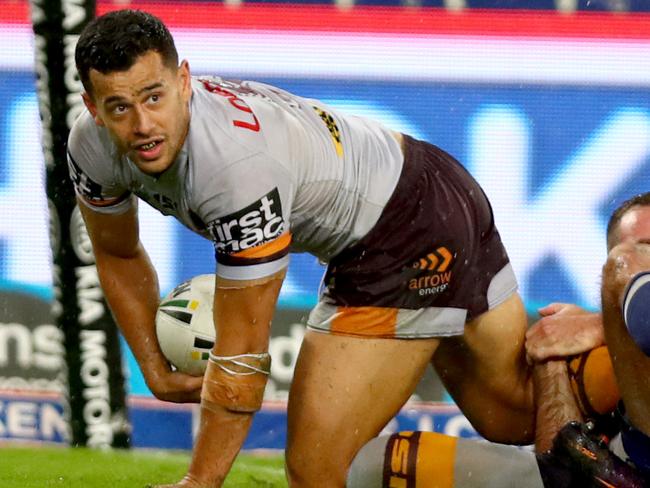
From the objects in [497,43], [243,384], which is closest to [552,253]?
[497,43]

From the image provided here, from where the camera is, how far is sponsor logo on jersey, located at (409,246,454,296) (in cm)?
311

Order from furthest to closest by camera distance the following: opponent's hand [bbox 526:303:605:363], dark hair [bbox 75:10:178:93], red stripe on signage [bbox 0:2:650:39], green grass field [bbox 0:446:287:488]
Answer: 1. red stripe on signage [bbox 0:2:650:39]
2. green grass field [bbox 0:446:287:488]
3. opponent's hand [bbox 526:303:605:363]
4. dark hair [bbox 75:10:178:93]

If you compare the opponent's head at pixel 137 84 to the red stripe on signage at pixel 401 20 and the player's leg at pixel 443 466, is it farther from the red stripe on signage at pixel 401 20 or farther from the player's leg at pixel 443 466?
the red stripe on signage at pixel 401 20

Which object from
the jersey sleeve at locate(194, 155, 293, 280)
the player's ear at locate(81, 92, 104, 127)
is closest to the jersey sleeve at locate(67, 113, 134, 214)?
the player's ear at locate(81, 92, 104, 127)

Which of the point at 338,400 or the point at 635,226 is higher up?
the point at 635,226

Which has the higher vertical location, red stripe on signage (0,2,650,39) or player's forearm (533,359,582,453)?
red stripe on signage (0,2,650,39)

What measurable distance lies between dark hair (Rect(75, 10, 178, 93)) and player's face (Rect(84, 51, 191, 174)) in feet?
0.05

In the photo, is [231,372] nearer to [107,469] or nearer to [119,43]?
[119,43]

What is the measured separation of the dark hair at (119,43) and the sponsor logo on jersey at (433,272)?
2.70 feet

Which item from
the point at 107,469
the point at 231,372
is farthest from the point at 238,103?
the point at 107,469

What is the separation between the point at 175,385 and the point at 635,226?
48.4 inches

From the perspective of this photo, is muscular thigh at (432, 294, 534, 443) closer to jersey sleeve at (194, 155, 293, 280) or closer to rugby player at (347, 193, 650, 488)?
rugby player at (347, 193, 650, 488)

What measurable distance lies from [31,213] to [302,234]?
1.58 metres

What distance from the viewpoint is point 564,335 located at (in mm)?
3492
